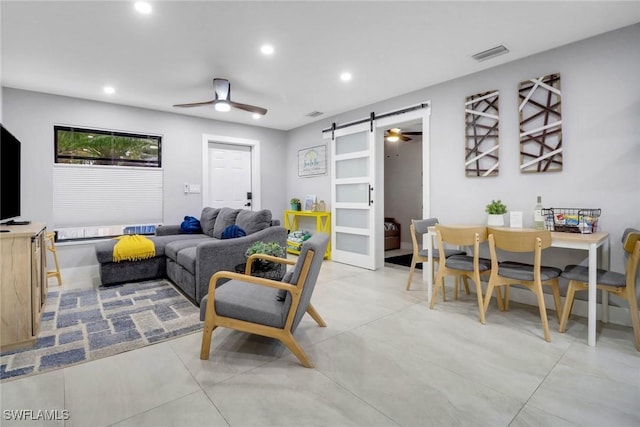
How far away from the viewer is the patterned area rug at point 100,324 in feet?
6.98

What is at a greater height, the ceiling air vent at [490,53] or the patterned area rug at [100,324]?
the ceiling air vent at [490,53]

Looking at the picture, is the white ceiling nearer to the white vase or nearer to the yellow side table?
the white vase

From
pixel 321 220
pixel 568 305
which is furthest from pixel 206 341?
pixel 321 220

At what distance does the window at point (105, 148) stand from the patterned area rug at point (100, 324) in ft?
6.83

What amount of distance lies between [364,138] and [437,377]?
3780mm

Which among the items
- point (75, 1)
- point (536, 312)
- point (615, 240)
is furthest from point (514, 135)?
point (75, 1)

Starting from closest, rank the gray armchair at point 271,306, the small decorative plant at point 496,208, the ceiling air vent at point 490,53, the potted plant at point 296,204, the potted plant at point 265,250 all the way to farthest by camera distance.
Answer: the gray armchair at point 271,306 < the potted plant at point 265,250 < the ceiling air vent at point 490,53 < the small decorative plant at point 496,208 < the potted plant at point 296,204

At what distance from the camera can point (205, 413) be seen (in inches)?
62.4

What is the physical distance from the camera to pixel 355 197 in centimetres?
515

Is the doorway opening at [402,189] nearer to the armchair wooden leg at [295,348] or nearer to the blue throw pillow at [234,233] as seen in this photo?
the blue throw pillow at [234,233]

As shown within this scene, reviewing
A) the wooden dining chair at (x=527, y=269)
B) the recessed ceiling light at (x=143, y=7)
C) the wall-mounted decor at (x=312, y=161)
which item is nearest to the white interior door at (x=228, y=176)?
the wall-mounted decor at (x=312, y=161)

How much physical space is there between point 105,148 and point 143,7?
317 cm

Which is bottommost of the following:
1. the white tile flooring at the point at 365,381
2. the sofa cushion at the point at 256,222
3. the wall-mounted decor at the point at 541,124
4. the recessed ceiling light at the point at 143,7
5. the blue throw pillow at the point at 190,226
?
the white tile flooring at the point at 365,381

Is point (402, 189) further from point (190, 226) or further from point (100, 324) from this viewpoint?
point (100, 324)
